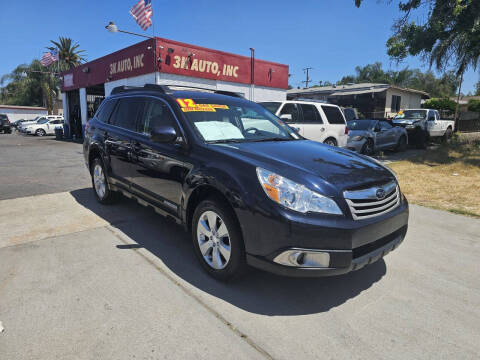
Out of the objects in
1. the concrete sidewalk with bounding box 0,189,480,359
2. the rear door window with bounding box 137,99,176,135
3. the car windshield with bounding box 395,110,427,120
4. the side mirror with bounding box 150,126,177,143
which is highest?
the car windshield with bounding box 395,110,427,120

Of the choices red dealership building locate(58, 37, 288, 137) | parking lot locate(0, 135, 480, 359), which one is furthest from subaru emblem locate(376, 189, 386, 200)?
red dealership building locate(58, 37, 288, 137)

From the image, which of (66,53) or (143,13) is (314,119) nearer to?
(143,13)

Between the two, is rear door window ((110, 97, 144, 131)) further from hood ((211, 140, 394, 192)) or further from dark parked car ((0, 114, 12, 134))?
dark parked car ((0, 114, 12, 134))

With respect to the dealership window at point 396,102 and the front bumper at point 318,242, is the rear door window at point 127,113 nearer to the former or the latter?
the front bumper at point 318,242

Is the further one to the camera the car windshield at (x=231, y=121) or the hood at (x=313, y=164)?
the car windshield at (x=231, y=121)

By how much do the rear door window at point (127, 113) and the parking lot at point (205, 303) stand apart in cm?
144

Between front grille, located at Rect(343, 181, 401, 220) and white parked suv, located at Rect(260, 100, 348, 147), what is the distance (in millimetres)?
6288

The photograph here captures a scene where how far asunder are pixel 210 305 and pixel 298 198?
3.74 feet

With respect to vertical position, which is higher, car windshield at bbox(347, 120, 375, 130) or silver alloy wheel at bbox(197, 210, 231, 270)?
car windshield at bbox(347, 120, 375, 130)

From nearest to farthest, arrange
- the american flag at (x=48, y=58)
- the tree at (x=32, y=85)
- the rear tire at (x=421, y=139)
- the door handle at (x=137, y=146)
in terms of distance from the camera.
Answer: the door handle at (x=137, y=146)
the rear tire at (x=421, y=139)
the american flag at (x=48, y=58)
the tree at (x=32, y=85)

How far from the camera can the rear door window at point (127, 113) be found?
4.33 metres

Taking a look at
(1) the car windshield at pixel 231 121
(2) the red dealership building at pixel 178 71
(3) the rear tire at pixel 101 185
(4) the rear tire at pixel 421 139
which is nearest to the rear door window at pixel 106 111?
(3) the rear tire at pixel 101 185

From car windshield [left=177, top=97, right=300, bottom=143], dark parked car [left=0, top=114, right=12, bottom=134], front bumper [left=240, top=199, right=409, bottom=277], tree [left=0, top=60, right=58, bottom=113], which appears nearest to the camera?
front bumper [left=240, top=199, right=409, bottom=277]

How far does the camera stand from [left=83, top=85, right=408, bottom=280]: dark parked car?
96.4 inches
